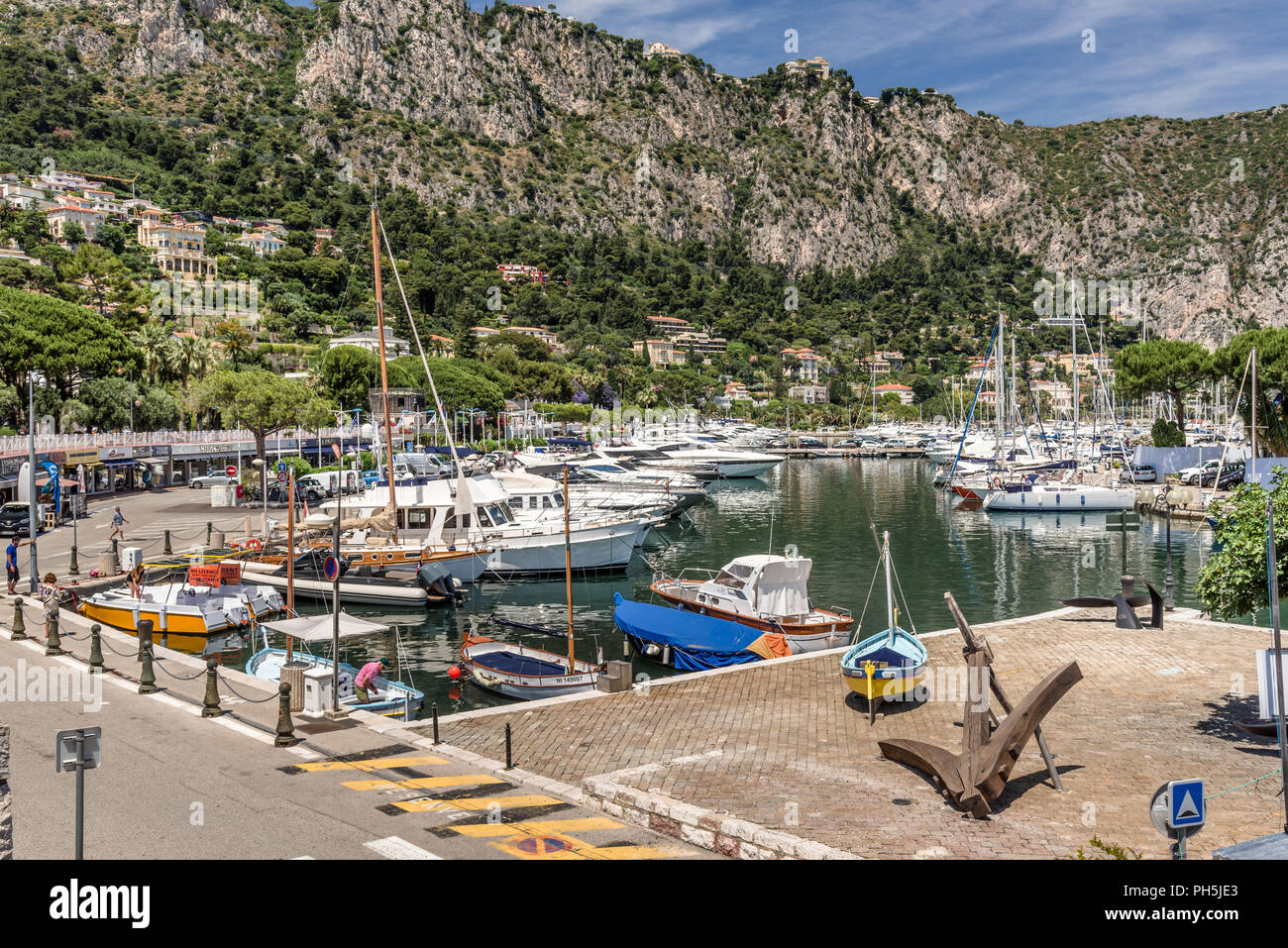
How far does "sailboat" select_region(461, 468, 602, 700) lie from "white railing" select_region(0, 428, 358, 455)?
34.3 m

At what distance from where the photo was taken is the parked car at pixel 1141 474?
69750 millimetres

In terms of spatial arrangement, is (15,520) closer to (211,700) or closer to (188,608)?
(188,608)

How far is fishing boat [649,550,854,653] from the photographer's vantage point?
26672 mm

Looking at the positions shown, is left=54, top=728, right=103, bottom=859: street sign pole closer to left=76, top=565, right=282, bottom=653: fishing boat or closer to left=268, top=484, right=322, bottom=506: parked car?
left=76, top=565, right=282, bottom=653: fishing boat

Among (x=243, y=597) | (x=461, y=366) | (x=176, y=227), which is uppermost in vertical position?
(x=176, y=227)

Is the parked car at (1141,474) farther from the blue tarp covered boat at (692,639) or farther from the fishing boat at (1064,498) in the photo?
the blue tarp covered boat at (692,639)

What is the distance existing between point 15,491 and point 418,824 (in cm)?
4563

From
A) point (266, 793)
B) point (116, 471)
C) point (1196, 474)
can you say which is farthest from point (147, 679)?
point (1196, 474)

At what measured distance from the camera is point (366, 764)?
14453 millimetres

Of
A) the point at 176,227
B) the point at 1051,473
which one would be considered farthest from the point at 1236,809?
the point at 176,227

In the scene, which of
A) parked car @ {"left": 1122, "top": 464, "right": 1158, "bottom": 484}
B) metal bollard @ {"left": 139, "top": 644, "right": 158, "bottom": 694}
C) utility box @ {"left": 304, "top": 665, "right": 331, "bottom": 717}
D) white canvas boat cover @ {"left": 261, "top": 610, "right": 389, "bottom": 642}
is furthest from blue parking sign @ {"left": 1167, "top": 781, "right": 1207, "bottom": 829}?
parked car @ {"left": 1122, "top": 464, "right": 1158, "bottom": 484}

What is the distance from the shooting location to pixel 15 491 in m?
47.0
